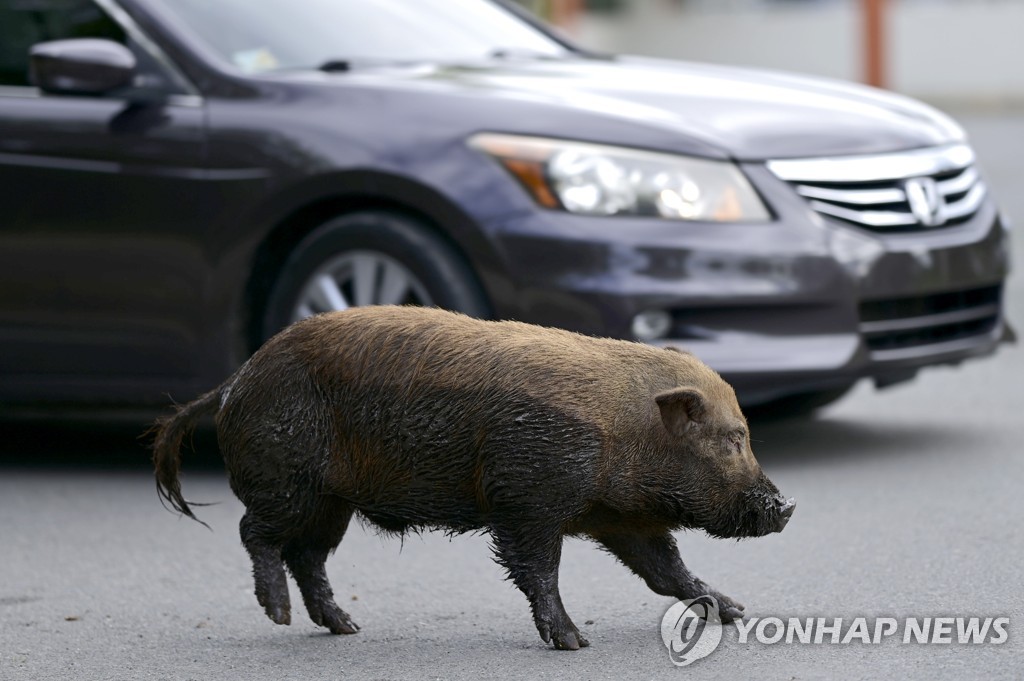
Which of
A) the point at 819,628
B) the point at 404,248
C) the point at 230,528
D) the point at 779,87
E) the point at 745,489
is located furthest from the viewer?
the point at 779,87

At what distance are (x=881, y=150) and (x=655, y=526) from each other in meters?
2.69

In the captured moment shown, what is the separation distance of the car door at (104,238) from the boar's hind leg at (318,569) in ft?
7.03

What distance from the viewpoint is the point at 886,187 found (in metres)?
6.52

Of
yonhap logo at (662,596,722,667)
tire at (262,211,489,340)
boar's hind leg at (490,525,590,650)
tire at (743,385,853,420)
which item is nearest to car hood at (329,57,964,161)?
tire at (262,211,489,340)

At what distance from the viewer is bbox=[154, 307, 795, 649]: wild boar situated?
4172 millimetres

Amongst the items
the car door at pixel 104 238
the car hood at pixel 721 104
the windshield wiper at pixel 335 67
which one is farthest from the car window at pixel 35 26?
the car hood at pixel 721 104

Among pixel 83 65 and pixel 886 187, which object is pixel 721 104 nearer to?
pixel 886 187

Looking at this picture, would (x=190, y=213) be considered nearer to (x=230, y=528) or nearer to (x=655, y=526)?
(x=230, y=528)

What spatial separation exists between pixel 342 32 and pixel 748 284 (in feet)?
6.56

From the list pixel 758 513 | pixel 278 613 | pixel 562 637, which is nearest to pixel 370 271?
pixel 278 613

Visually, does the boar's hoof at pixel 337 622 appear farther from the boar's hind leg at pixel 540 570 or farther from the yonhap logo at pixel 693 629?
the yonhap logo at pixel 693 629

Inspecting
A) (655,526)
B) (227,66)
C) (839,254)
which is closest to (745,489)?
(655,526)

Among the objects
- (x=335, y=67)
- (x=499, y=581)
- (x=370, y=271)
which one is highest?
(x=335, y=67)

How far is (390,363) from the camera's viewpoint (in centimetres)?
434
